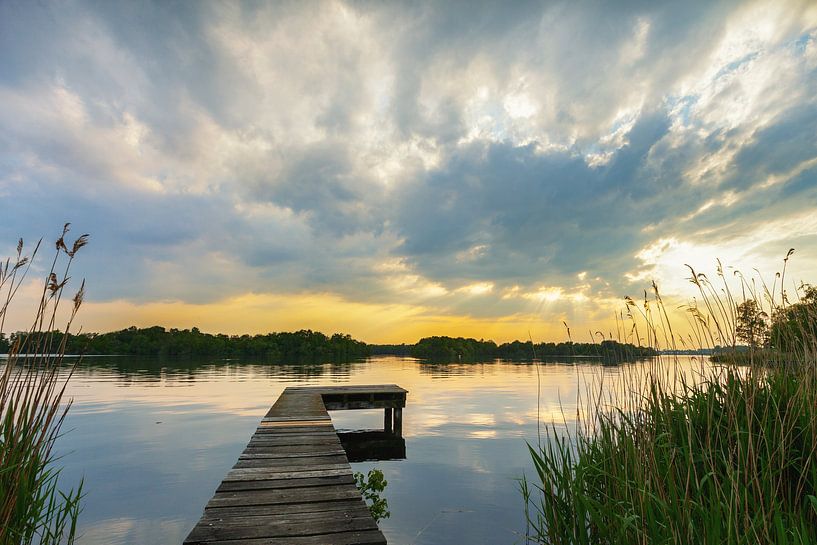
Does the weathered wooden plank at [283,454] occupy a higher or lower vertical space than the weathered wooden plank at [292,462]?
lower

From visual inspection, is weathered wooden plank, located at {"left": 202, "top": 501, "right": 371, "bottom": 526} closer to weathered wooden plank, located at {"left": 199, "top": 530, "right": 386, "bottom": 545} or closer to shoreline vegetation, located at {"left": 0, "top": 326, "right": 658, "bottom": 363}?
weathered wooden plank, located at {"left": 199, "top": 530, "right": 386, "bottom": 545}

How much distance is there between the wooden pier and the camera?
12.5 ft

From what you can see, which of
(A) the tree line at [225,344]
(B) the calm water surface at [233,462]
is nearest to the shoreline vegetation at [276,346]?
(A) the tree line at [225,344]

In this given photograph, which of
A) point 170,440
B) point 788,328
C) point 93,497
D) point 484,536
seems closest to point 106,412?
point 170,440

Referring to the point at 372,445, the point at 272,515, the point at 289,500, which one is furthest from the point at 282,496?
the point at 372,445

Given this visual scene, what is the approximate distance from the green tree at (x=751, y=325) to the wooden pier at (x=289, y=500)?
4.09 m

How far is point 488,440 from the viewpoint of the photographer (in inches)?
634

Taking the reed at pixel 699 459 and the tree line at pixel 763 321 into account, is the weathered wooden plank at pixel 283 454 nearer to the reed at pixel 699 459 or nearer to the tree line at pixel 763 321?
the reed at pixel 699 459

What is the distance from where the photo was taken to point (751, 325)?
14.4 ft

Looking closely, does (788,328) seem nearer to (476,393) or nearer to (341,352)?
(476,393)

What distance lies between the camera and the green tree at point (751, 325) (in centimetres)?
433

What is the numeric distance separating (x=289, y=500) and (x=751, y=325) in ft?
17.2

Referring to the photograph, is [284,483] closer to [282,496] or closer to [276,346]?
[282,496]

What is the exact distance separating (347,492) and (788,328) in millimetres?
5737
